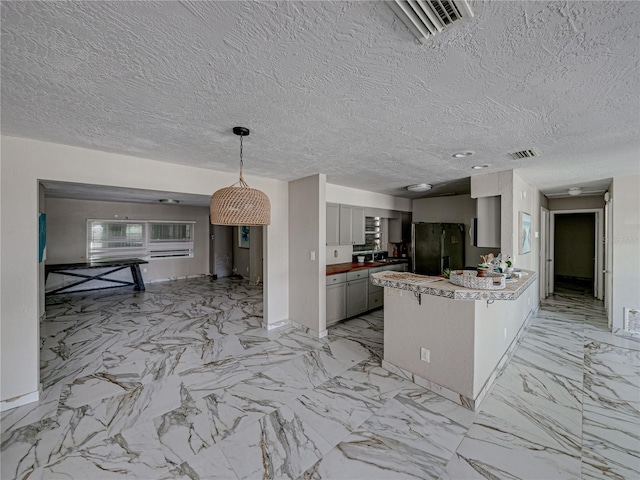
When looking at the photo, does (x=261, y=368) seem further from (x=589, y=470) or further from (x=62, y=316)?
(x=62, y=316)

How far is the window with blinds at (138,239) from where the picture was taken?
23.0 ft

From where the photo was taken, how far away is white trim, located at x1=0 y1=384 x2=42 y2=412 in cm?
232

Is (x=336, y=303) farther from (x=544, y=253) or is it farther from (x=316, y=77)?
(x=544, y=253)

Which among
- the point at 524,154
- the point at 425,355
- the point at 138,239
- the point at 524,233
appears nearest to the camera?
the point at 425,355

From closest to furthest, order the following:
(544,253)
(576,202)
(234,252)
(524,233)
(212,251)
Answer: (524,233) → (544,253) → (576,202) → (212,251) → (234,252)

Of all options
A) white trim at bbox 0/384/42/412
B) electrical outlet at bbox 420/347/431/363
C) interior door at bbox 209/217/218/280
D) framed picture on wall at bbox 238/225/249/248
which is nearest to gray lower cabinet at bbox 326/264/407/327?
electrical outlet at bbox 420/347/431/363

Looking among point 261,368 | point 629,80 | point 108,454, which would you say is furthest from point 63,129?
point 629,80

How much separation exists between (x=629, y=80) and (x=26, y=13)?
2828 millimetres

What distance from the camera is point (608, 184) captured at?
4539mm

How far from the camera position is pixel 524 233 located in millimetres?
4094

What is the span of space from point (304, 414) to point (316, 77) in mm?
2476

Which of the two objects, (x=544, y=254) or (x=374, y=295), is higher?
(x=544, y=254)

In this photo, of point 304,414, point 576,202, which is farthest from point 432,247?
point 576,202

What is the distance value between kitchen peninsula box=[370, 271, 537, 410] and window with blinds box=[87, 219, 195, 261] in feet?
23.6
